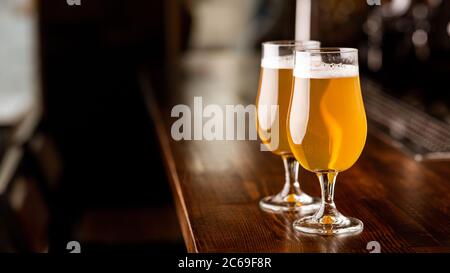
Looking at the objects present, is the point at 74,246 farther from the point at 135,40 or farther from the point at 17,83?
the point at 17,83

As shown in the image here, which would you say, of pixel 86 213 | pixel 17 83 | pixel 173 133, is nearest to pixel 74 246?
pixel 173 133

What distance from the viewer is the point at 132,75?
4.95 metres

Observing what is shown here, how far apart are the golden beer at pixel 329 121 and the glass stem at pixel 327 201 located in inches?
1.6

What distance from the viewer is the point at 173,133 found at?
2076 mm

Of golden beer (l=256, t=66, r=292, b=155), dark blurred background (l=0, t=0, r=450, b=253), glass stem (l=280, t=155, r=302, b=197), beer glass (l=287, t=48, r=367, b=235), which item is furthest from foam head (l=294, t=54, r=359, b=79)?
dark blurred background (l=0, t=0, r=450, b=253)

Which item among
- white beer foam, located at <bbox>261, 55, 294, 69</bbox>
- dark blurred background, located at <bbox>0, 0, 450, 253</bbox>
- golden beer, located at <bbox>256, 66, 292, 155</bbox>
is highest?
white beer foam, located at <bbox>261, 55, 294, 69</bbox>

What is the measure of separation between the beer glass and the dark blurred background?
1403mm

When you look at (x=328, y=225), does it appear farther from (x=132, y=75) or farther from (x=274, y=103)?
(x=132, y=75)

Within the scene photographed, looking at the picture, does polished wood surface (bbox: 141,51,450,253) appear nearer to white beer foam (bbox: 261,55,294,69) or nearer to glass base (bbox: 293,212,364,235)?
glass base (bbox: 293,212,364,235)

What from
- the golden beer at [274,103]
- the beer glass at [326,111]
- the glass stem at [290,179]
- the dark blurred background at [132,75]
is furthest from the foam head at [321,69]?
the dark blurred background at [132,75]

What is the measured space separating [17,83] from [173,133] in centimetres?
370

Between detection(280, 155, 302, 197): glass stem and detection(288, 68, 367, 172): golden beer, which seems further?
detection(280, 155, 302, 197): glass stem

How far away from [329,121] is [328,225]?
169 mm

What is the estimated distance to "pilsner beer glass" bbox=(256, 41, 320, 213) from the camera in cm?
129
